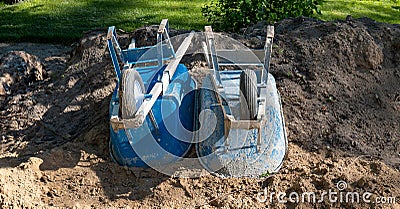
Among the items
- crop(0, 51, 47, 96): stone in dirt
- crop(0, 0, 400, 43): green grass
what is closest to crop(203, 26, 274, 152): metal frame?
crop(0, 51, 47, 96): stone in dirt

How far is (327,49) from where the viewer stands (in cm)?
592

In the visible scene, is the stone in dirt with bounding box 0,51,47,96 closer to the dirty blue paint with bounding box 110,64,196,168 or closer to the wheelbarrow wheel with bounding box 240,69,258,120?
the dirty blue paint with bounding box 110,64,196,168

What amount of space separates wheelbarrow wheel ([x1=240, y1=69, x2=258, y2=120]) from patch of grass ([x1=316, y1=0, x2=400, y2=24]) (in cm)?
499

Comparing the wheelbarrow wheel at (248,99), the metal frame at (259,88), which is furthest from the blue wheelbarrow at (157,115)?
the wheelbarrow wheel at (248,99)

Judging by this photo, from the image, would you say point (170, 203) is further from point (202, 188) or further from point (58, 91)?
point (58, 91)

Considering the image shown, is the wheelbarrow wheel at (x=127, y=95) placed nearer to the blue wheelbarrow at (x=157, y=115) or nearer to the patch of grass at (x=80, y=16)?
the blue wheelbarrow at (x=157, y=115)

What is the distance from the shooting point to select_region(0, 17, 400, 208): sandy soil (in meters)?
4.36

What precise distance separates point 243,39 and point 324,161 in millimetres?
1941

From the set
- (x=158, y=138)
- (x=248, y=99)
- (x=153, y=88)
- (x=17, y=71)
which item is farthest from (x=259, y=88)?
(x=17, y=71)

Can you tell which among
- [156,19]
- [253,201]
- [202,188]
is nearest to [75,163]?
[202,188]
